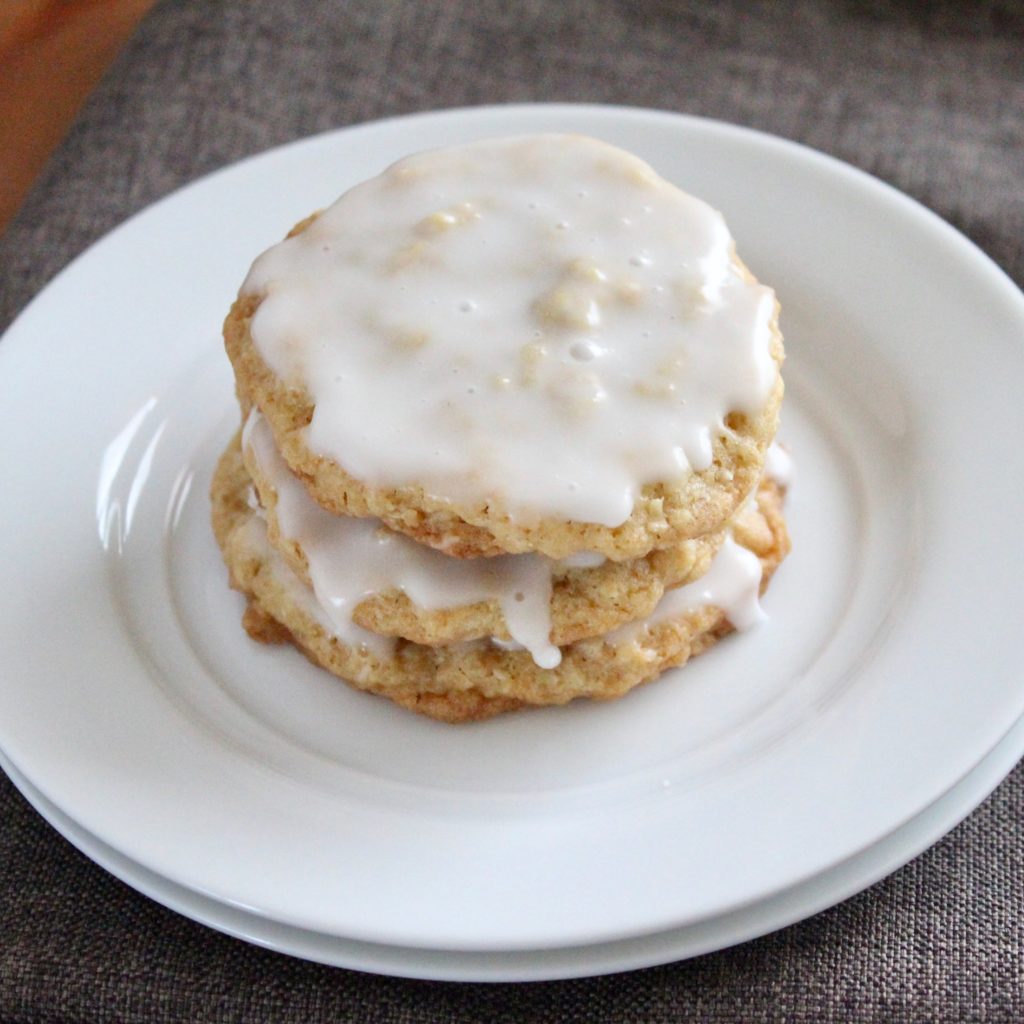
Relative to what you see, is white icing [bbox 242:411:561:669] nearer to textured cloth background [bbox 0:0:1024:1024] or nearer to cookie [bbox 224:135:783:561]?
cookie [bbox 224:135:783:561]

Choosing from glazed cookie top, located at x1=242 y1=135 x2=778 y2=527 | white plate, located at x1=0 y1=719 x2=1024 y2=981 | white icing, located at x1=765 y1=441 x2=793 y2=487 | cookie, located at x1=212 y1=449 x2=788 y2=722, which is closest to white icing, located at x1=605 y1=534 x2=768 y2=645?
cookie, located at x1=212 y1=449 x2=788 y2=722

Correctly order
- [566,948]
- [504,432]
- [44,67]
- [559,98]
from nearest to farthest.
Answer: [566,948] → [504,432] → [559,98] → [44,67]

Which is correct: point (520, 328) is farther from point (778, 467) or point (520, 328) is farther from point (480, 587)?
point (778, 467)

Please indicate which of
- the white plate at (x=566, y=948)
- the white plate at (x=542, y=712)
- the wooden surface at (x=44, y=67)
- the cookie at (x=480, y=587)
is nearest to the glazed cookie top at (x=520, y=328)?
the cookie at (x=480, y=587)

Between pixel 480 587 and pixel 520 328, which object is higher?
pixel 520 328

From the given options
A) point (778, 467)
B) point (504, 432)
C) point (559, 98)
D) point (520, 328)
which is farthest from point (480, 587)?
point (559, 98)

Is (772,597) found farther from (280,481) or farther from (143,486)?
(143,486)

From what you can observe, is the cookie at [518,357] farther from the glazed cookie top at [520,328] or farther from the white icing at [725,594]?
the white icing at [725,594]

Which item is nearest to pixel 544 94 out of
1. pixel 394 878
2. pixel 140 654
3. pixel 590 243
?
pixel 590 243

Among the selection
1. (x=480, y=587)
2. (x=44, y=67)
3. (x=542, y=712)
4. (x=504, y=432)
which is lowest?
(x=542, y=712)
